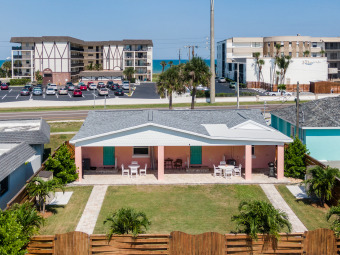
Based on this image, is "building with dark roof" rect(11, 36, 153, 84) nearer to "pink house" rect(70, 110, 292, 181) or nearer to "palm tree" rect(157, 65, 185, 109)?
"palm tree" rect(157, 65, 185, 109)

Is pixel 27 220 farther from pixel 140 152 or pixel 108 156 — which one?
pixel 140 152

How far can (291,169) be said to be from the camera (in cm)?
2941

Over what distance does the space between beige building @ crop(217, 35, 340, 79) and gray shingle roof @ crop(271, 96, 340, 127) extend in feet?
241

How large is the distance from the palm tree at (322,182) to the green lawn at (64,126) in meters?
29.8

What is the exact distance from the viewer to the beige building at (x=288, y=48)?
114675 millimetres

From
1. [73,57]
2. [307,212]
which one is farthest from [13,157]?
[73,57]

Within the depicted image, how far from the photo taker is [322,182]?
22.9 meters

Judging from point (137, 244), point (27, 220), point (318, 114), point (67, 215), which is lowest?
point (67, 215)

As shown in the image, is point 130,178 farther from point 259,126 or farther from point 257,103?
point 257,103

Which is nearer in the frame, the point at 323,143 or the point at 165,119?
the point at 165,119

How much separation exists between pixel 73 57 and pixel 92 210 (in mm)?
100014

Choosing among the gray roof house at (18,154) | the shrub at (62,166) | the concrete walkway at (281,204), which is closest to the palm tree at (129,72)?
the gray roof house at (18,154)

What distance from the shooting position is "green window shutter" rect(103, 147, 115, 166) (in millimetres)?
31594

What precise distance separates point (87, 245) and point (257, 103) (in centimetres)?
5888
